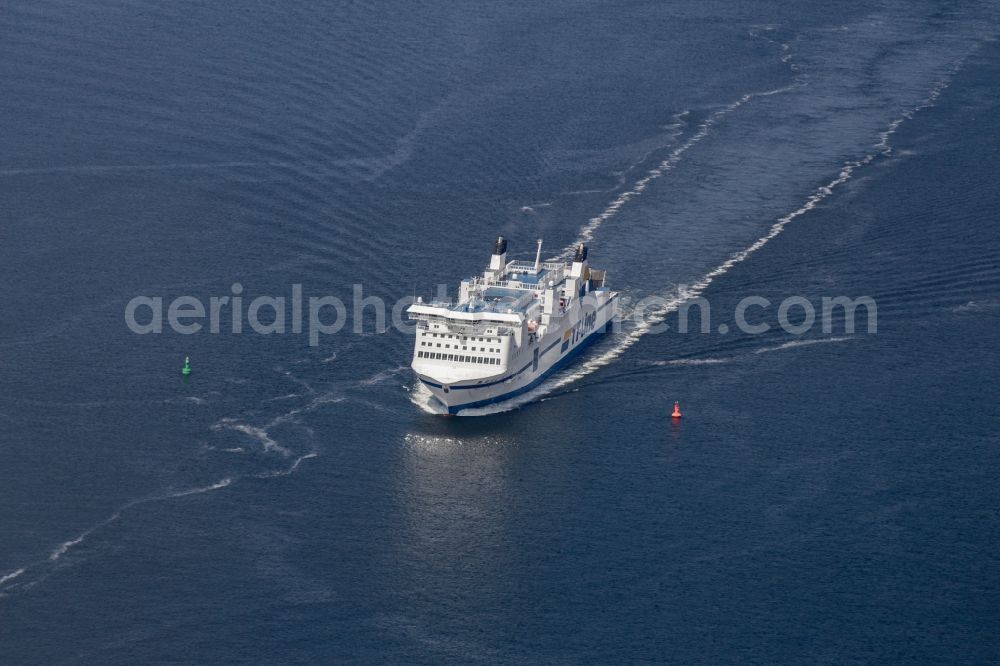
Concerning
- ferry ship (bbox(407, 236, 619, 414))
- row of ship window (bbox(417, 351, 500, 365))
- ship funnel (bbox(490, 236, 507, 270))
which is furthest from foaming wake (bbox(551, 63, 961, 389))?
ship funnel (bbox(490, 236, 507, 270))

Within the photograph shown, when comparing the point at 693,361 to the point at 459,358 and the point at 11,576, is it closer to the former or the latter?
the point at 459,358

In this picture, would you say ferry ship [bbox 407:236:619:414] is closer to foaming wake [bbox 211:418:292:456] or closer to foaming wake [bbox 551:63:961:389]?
foaming wake [bbox 551:63:961:389]

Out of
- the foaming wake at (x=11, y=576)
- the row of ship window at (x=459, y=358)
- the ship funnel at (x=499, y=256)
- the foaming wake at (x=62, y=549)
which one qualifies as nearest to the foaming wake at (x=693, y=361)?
the row of ship window at (x=459, y=358)

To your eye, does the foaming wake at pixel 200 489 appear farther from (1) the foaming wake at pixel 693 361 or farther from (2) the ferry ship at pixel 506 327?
(1) the foaming wake at pixel 693 361

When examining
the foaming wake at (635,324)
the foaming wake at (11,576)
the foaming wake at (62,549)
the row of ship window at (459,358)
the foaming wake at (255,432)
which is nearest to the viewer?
the foaming wake at (62,549)

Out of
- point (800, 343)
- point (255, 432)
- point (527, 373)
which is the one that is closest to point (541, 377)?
point (527, 373)

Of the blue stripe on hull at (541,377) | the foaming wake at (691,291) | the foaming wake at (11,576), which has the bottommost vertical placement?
the foaming wake at (11,576)
